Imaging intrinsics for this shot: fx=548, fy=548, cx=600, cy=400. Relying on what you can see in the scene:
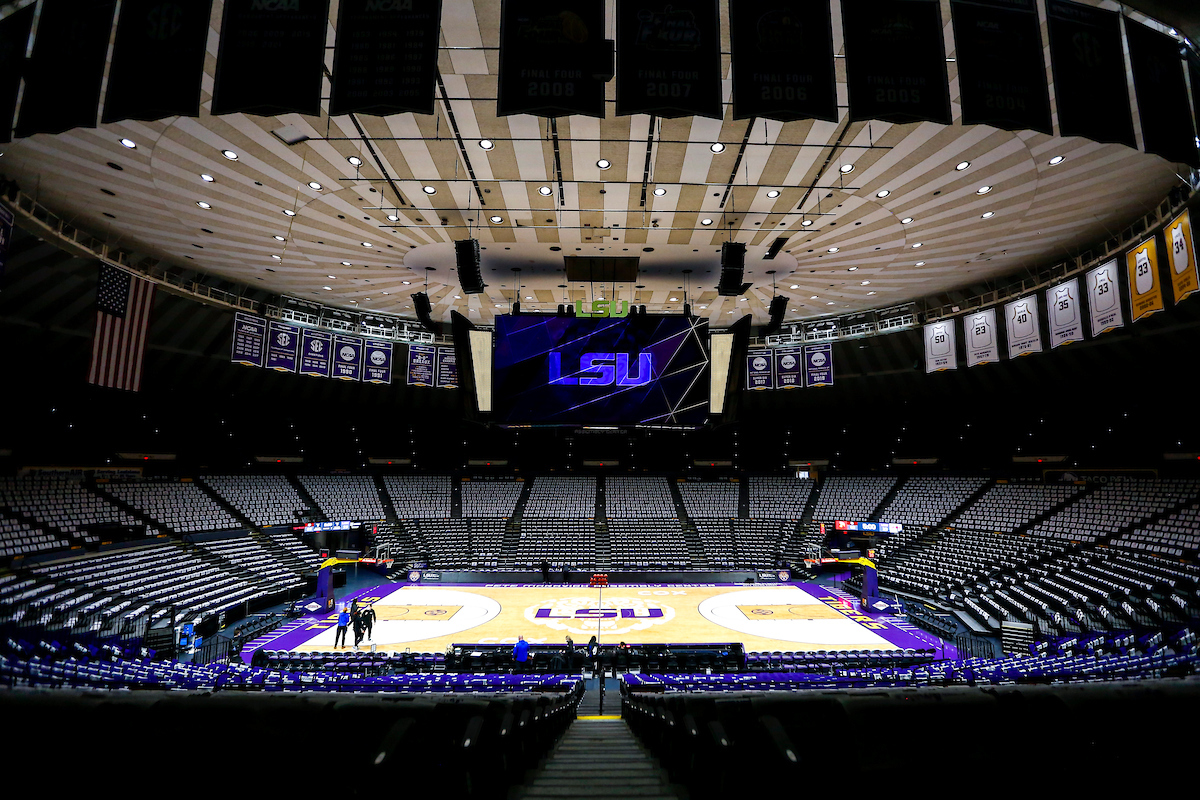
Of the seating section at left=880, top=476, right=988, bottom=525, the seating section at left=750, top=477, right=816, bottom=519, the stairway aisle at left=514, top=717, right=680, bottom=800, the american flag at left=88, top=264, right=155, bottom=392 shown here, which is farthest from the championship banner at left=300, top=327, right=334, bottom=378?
the seating section at left=880, top=476, right=988, bottom=525

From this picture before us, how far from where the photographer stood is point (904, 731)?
2.62 metres

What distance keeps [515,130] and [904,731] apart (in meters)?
9.69

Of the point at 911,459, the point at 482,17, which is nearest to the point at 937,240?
the point at 482,17

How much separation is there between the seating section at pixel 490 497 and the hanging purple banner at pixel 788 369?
18.9 meters

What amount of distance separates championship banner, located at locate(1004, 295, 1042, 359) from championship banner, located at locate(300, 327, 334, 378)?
20175 millimetres

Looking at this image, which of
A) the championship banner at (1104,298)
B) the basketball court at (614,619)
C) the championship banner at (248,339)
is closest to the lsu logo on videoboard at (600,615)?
the basketball court at (614,619)

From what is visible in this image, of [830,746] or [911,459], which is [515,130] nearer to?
[830,746]

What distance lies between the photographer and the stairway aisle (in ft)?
12.6

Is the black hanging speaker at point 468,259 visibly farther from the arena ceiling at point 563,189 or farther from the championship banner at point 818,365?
the championship banner at point 818,365

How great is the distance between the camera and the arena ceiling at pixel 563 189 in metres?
9.23

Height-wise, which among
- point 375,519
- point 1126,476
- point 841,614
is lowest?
point 841,614

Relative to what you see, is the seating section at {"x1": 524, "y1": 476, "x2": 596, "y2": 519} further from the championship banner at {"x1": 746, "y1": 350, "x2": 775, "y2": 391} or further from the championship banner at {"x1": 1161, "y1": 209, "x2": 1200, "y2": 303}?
the championship banner at {"x1": 1161, "y1": 209, "x2": 1200, "y2": 303}

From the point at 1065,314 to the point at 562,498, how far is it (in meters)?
26.2

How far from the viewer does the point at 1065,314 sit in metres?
13.5
